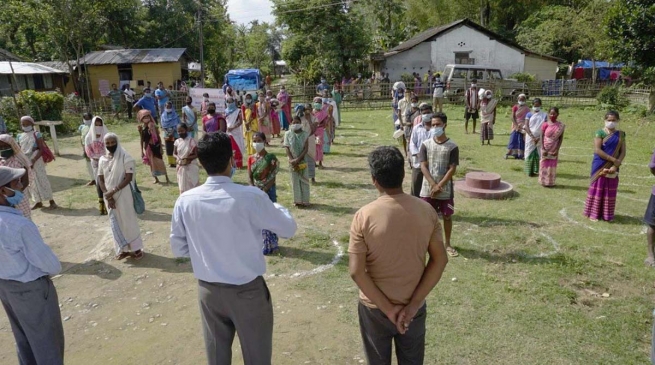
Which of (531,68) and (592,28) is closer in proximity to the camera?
(592,28)

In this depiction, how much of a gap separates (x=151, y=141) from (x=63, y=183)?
2.82 m

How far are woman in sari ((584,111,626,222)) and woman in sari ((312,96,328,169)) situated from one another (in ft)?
19.3

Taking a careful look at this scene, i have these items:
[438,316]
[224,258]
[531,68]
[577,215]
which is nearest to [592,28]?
[531,68]

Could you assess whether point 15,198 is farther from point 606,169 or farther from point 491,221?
point 606,169

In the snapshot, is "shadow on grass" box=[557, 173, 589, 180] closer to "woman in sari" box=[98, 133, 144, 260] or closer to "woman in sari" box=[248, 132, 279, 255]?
"woman in sari" box=[248, 132, 279, 255]

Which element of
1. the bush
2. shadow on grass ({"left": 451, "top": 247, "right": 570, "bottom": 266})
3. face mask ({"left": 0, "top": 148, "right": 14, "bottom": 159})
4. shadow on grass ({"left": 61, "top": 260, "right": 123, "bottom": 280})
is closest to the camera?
shadow on grass ({"left": 451, "top": 247, "right": 570, "bottom": 266})

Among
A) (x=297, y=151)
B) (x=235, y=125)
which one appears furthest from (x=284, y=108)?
(x=297, y=151)

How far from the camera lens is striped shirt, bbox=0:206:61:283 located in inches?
118

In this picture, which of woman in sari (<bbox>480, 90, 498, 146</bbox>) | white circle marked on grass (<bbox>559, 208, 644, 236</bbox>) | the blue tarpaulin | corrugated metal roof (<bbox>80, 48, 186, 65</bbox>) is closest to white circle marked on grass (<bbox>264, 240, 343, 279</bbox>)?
white circle marked on grass (<bbox>559, 208, 644, 236</bbox>)

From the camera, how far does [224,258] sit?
2.83 m

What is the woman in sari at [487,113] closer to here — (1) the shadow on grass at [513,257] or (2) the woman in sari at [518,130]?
(2) the woman in sari at [518,130]

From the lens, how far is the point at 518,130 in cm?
1119

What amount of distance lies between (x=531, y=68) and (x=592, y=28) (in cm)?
411

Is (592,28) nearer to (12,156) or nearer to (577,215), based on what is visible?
(577,215)
